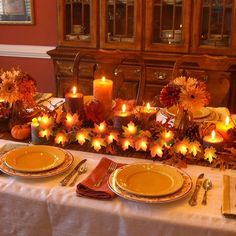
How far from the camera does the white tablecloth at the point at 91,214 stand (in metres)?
1.02

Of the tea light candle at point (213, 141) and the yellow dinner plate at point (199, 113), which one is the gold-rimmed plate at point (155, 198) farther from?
the yellow dinner plate at point (199, 113)


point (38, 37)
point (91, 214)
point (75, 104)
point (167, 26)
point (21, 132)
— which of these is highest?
point (167, 26)

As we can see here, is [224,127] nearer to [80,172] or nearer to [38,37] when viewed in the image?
[80,172]

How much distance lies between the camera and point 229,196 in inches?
43.2

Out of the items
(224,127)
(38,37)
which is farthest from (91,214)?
(38,37)

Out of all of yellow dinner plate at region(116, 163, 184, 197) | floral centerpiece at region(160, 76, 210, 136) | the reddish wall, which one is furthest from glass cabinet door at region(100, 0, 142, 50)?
yellow dinner plate at region(116, 163, 184, 197)

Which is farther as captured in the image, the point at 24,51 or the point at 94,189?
the point at 24,51

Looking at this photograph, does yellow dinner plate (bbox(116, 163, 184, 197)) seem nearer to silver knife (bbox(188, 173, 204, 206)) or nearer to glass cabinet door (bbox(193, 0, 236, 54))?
silver knife (bbox(188, 173, 204, 206))

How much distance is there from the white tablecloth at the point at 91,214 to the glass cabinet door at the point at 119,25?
6.11ft

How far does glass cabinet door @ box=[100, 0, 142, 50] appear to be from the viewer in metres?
2.92

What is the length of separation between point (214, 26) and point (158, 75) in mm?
541

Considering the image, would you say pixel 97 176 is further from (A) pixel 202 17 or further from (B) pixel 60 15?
(B) pixel 60 15

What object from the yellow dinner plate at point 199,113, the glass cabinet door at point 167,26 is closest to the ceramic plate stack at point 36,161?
the yellow dinner plate at point 199,113

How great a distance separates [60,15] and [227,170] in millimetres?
2188
